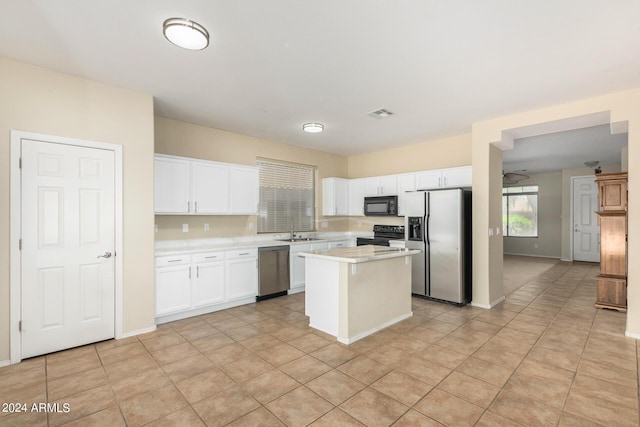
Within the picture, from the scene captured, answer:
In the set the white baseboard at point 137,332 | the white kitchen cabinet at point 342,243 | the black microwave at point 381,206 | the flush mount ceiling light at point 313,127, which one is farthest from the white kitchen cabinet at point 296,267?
the white baseboard at point 137,332

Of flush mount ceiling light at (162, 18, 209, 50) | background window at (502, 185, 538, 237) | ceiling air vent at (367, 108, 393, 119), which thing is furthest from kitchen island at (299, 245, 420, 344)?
background window at (502, 185, 538, 237)

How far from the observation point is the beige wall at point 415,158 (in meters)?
5.23

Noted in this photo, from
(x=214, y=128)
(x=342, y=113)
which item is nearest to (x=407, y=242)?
(x=342, y=113)

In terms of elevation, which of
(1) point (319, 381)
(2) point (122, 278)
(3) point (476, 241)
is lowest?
(1) point (319, 381)

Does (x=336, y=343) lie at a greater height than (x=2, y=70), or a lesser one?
lesser

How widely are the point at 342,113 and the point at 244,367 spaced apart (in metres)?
3.20

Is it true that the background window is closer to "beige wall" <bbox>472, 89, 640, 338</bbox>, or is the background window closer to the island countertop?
"beige wall" <bbox>472, 89, 640, 338</bbox>

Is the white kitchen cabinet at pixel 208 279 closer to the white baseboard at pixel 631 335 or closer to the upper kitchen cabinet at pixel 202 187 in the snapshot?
the upper kitchen cabinet at pixel 202 187

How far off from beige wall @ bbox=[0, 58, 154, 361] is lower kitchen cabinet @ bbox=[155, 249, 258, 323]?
9.8 inches

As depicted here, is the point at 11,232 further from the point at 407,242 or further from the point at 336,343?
the point at 407,242

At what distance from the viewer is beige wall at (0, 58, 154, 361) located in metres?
2.76

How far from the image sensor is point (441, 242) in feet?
15.3

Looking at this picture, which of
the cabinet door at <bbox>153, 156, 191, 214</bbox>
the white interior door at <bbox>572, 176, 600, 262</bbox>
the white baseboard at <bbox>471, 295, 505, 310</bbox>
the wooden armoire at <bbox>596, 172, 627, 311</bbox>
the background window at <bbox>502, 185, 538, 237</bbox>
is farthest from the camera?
the background window at <bbox>502, 185, 538, 237</bbox>

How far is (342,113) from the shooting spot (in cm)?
414
